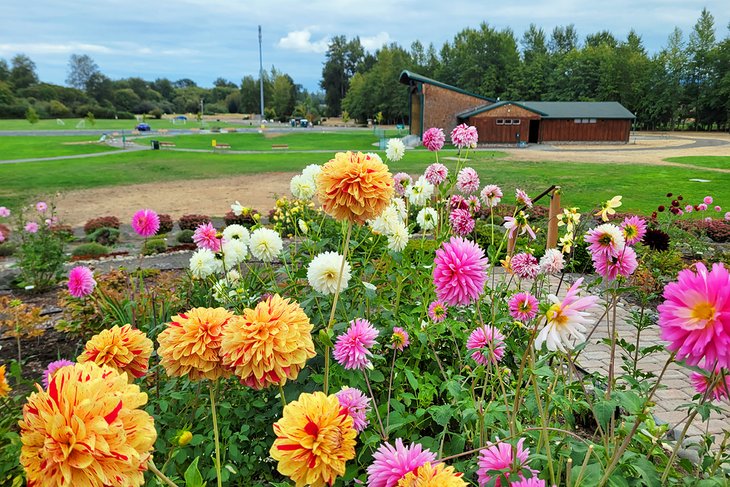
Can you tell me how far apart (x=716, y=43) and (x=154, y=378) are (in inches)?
2574

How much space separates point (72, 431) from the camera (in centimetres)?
72

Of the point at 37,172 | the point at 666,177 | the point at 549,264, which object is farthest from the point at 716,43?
the point at 549,264

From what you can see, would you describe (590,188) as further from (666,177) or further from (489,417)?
(489,417)

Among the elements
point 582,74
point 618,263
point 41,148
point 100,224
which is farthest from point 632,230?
point 582,74

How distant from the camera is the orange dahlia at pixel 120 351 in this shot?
47.7 inches

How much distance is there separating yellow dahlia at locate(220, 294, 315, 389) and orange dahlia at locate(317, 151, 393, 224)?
0.41 meters

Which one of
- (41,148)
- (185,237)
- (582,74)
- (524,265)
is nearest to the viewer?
(524,265)

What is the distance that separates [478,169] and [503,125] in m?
16.3

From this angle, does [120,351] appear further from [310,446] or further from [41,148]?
[41,148]

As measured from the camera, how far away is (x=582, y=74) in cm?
5466

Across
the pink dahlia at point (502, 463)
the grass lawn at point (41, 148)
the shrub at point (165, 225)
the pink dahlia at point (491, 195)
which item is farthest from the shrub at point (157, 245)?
the grass lawn at point (41, 148)

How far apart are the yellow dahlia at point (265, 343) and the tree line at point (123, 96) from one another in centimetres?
7247

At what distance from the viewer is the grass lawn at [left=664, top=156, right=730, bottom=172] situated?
21817 millimetres

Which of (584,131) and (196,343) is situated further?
(584,131)
